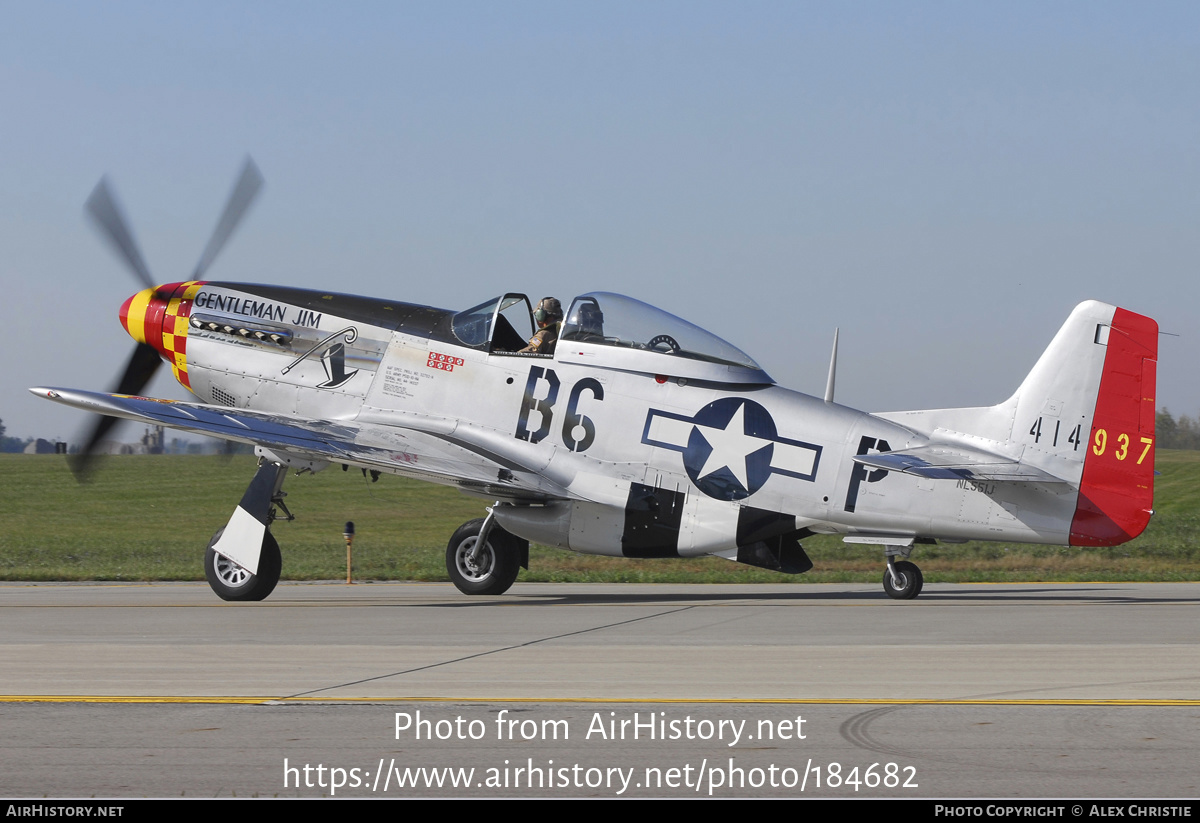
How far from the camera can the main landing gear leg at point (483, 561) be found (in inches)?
596

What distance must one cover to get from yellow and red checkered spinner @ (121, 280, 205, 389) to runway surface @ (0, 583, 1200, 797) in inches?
177

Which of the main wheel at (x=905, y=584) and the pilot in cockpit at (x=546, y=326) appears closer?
the main wheel at (x=905, y=584)

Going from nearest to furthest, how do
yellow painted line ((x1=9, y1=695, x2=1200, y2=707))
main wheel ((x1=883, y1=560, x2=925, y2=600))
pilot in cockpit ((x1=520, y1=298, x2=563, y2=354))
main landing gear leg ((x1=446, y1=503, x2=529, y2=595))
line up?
yellow painted line ((x1=9, y1=695, x2=1200, y2=707))
main wheel ((x1=883, y1=560, x2=925, y2=600))
pilot in cockpit ((x1=520, y1=298, x2=563, y2=354))
main landing gear leg ((x1=446, y1=503, x2=529, y2=595))

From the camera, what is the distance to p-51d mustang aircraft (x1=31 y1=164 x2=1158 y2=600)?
13.0 m

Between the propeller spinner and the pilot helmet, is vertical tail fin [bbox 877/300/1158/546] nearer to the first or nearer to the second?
the pilot helmet

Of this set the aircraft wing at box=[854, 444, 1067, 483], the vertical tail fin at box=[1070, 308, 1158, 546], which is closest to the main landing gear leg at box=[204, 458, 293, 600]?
the aircraft wing at box=[854, 444, 1067, 483]

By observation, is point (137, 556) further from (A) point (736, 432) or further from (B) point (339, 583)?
(A) point (736, 432)

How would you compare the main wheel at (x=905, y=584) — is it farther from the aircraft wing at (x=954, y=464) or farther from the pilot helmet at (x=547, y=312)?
the pilot helmet at (x=547, y=312)

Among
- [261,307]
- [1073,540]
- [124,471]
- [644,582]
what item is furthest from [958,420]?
[124,471]

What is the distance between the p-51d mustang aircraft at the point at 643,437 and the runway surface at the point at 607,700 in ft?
3.41

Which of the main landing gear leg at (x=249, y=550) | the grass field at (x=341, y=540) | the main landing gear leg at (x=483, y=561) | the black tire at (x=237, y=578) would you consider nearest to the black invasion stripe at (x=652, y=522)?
the main landing gear leg at (x=483, y=561)

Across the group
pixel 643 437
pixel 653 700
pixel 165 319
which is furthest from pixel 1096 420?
pixel 165 319

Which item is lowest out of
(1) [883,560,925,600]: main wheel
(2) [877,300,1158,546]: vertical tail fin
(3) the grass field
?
(3) the grass field

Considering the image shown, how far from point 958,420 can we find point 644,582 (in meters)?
6.51
